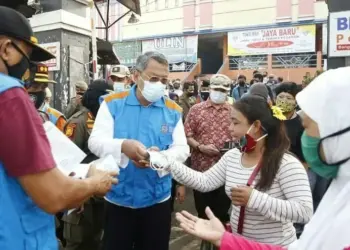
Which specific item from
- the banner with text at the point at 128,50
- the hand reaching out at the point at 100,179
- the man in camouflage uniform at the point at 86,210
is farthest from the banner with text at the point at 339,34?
the banner with text at the point at 128,50

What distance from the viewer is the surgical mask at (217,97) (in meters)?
4.39

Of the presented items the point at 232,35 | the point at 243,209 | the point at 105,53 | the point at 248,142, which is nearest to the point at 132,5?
the point at 105,53

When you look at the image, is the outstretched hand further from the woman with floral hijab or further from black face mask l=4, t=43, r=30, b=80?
black face mask l=4, t=43, r=30, b=80

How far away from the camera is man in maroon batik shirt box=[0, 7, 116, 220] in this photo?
1.50 metres

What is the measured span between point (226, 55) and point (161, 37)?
4.85 meters

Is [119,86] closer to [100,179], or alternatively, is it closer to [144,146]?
[144,146]

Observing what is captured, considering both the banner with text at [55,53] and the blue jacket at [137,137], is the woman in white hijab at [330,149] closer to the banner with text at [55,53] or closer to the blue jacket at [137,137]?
the blue jacket at [137,137]

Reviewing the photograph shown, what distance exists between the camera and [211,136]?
4.22 metres

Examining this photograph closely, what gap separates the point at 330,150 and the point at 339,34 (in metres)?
3.81

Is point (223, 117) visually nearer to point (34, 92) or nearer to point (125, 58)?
point (34, 92)

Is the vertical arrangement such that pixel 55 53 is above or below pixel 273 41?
below

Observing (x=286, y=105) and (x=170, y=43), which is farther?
(x=170, y=43)

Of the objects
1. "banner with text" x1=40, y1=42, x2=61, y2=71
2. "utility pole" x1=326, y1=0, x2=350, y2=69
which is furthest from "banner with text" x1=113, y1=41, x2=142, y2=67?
"utility pole" x1=326, y1=0, x2=350, y2=69

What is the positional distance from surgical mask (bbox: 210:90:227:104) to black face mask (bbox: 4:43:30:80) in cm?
280
